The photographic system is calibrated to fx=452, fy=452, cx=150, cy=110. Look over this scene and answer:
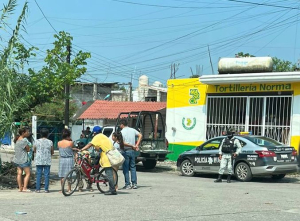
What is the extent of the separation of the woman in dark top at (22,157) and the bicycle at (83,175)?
1.11m

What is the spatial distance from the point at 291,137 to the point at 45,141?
453 inches

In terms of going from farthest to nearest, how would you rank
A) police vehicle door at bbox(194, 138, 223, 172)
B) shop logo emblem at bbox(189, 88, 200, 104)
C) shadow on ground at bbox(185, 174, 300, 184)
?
shop logo emblem at bbox(189, 88, 200, 104), police vehicle door at bbox(194, 138, 223, 172), shadow on ground at bbox(185, 174, 300, 184)

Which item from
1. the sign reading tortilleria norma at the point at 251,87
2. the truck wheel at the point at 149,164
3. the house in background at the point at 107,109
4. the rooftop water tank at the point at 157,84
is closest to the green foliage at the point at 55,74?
the truck wheel at the point at 149,164

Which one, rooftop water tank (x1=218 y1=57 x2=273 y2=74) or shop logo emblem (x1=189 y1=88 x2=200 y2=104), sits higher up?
rooftop water tank (x1=218 y1=57 x2=273 y2=74)

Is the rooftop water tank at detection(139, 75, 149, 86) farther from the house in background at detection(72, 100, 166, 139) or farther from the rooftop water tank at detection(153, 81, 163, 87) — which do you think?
the house in background at detection(72, 100, 166, 139)

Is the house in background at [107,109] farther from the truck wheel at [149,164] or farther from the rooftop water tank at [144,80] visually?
the rooftop water tank at [144,80]

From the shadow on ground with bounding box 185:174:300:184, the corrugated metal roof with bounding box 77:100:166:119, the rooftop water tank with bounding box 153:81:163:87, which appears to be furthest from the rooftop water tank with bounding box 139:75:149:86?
the shadow on ground with bounding box 185:174:300:184

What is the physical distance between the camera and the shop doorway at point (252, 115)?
19531mm

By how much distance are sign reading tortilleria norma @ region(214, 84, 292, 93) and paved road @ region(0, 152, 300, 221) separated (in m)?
7.74

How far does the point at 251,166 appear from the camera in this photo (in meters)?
15.1

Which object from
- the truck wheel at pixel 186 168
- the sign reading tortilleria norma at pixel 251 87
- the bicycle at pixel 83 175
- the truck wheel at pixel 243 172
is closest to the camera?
the bicycle at pixel 83 175

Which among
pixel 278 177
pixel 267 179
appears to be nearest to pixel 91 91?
A: pixel 267 179

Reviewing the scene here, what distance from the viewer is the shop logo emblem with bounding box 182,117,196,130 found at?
72.7 ft

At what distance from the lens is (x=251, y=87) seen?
20312mm
